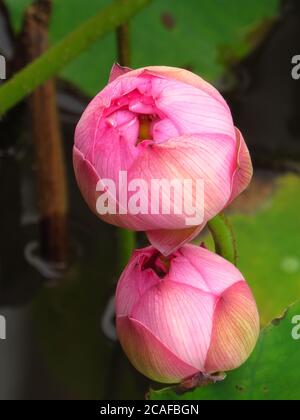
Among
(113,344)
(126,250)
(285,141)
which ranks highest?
(285,141)

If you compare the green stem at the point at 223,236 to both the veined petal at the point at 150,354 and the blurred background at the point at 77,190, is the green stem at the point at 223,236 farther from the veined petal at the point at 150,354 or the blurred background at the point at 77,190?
the blurred background at the point at 77,190

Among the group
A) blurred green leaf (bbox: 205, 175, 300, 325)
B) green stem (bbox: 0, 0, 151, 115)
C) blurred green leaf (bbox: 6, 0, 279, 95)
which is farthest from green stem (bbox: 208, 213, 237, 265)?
blurred green leaf (bbox: 6, 0, 279, 95)

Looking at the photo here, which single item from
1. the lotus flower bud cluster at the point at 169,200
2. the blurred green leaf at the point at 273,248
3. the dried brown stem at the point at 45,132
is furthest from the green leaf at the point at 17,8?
the lotus flower bud cluster at the point at 169,200

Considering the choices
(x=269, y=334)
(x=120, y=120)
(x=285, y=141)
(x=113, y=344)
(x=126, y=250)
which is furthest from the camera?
(x=285, y=141)

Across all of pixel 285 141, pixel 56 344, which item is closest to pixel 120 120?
pixel 56 344

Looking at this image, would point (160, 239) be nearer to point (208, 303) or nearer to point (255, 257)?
point (208, 303)

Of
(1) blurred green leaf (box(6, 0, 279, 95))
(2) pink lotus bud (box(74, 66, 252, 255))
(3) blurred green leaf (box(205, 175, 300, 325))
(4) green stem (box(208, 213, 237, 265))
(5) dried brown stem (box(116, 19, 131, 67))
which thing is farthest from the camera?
(1) blurred green leaf (box(6, 0, 279, 95))

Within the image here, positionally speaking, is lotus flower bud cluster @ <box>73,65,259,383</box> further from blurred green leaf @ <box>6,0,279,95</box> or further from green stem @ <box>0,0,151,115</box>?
blurred green leaf @ <box>6,0,279,95</box>
